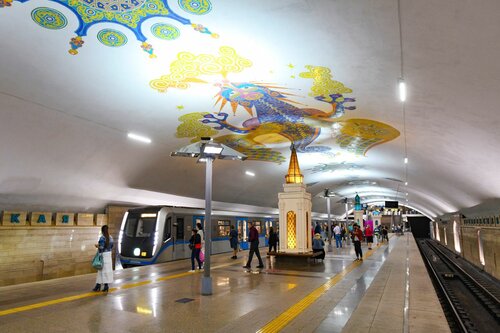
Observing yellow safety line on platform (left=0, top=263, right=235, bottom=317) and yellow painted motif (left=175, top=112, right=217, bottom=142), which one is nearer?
yellow safety line on platform (left=0, top=263, right=235, bottom=317)

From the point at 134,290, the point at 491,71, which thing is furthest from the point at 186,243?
the point at 491,71

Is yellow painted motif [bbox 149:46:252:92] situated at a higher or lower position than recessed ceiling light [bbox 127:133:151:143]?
higher

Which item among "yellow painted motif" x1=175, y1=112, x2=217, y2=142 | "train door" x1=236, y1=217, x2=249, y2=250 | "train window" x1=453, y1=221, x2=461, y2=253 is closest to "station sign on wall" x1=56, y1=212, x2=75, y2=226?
"yellow painted motif" x1=175, y1=112, x2=217, y2=142

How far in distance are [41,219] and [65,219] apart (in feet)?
3.29

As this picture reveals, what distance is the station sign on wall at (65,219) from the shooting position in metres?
12.9

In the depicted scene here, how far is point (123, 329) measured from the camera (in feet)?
16.1

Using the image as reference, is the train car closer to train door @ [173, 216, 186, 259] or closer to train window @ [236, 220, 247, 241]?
train door @ [173, 216, 186, 259]

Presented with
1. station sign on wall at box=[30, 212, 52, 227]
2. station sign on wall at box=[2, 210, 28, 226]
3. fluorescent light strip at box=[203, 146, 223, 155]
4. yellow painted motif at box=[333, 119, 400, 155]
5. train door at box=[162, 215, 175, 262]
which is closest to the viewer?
fluorescent light strip at box=[203, 146, 223, 155]

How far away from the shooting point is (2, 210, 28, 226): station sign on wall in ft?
36.1

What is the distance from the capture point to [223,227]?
18.8m

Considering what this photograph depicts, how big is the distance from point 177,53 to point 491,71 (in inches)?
219

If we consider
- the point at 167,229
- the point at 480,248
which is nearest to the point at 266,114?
the point at 167,229

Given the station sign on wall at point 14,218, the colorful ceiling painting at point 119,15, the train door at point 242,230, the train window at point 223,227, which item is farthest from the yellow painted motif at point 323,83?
the train door at point 242,230

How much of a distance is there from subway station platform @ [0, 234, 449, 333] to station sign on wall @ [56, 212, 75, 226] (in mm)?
4489
